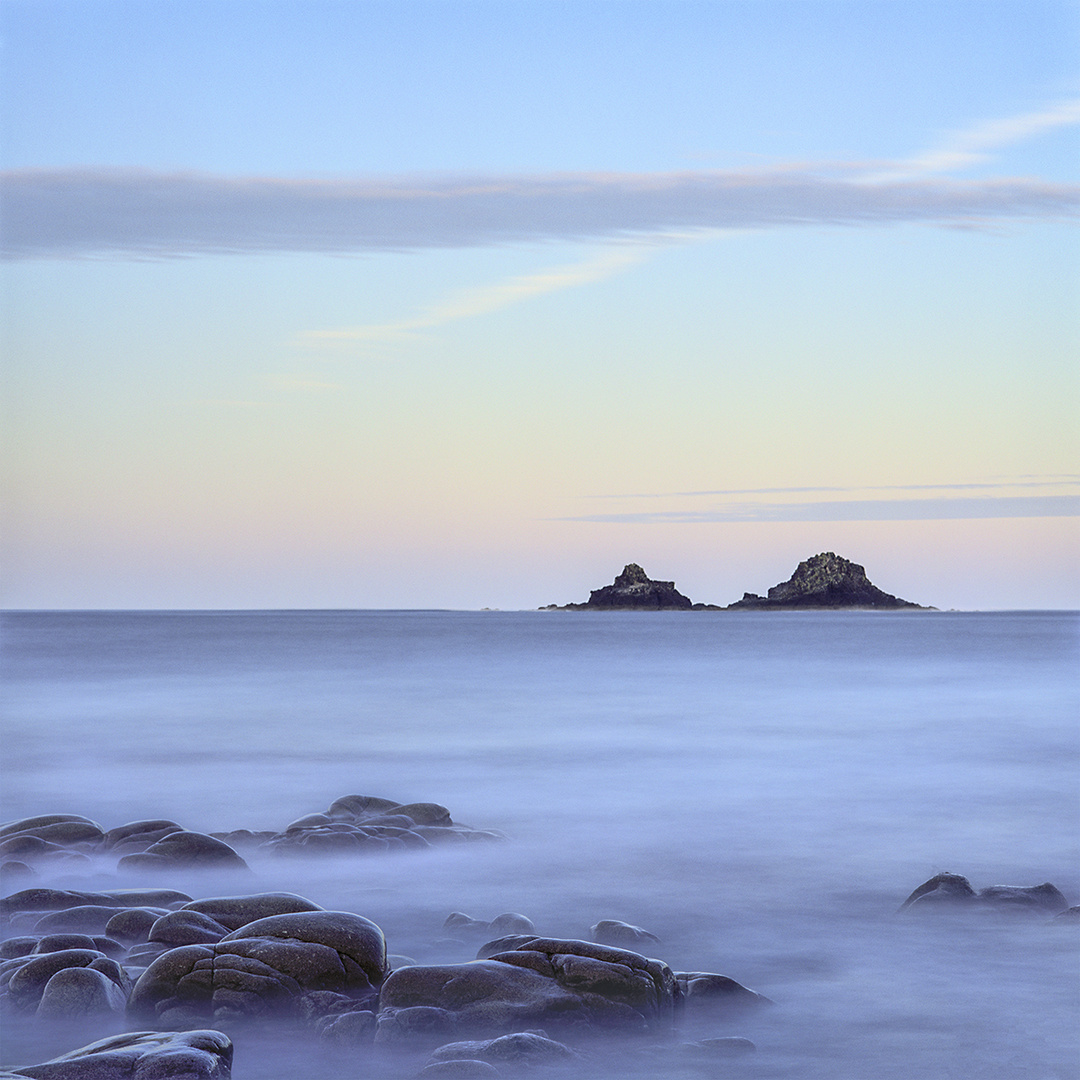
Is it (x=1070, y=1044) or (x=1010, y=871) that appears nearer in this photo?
(x=1070, y=1044)

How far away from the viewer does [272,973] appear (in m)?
6.29

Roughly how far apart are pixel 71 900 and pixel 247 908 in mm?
1585

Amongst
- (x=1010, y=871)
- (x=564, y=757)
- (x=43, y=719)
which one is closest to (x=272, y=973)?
(x=1010, y=871)

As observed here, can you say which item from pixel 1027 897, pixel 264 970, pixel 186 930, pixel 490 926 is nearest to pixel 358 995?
pixel 264 970

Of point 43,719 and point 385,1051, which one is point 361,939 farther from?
point 43,719

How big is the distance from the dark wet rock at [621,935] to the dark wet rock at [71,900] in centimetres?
274

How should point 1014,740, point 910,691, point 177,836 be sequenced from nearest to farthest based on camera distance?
point 177,836 < point 1014,740 < point 910,691

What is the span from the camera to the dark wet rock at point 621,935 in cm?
777

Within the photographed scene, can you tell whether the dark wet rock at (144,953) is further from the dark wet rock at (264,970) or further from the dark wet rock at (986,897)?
the dark wet rock at (986,897)

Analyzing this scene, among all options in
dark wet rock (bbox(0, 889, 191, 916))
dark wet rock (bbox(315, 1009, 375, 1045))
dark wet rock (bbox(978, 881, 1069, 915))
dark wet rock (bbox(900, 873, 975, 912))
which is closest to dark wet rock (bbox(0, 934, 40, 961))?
dark wet rock (bbox(0, 889, 191, 916))

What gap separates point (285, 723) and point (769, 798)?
12611 millimetres

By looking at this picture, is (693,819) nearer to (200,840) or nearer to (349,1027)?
(200,840)

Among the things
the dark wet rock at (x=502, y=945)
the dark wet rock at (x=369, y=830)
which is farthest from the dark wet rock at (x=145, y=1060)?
the dark wet rock at (x=369, y=830)

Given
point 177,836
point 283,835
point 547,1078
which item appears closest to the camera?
point 547,1078
